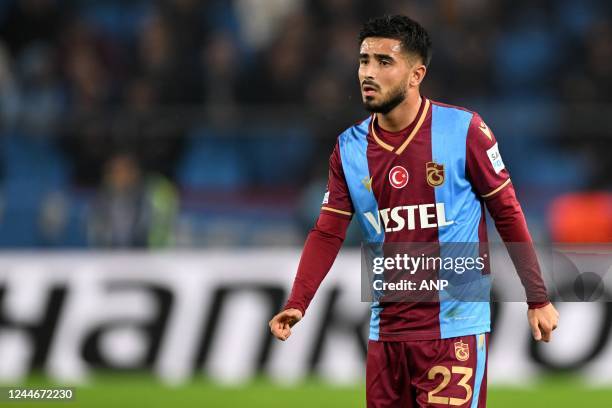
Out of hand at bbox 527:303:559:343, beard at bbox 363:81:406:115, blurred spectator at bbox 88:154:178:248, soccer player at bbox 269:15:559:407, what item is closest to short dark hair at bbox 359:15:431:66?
soccer player at bbox 269:15:559:407

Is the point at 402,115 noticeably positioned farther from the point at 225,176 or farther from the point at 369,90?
the point at 225,176

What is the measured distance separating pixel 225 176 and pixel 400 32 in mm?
6188

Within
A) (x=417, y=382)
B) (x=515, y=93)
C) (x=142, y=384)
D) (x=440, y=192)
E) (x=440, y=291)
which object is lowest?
(x=142, y=384)

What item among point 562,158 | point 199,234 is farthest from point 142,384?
point 562,158

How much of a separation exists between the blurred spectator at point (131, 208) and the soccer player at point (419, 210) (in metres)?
5.61

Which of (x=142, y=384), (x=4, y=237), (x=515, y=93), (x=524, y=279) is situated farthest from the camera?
(x=515, y=93)

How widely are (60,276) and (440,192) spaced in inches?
199

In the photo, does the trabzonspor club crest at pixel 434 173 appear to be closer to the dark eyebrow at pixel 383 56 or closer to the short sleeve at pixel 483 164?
the short sleeve at pixel 483 164

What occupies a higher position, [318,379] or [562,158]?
[562,158]

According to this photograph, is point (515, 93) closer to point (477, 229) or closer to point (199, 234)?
point (199, 234)

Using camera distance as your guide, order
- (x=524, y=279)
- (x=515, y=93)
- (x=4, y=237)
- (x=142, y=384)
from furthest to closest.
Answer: (x=515, y=93), (x=4, y=237), (x=142, y=384), (x=524, y=279)

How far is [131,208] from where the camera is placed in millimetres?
10430

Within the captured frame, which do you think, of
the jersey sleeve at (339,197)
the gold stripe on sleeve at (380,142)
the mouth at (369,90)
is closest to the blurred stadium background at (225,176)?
the jersey sleeve at (339,197)

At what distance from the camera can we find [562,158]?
34.4ft
